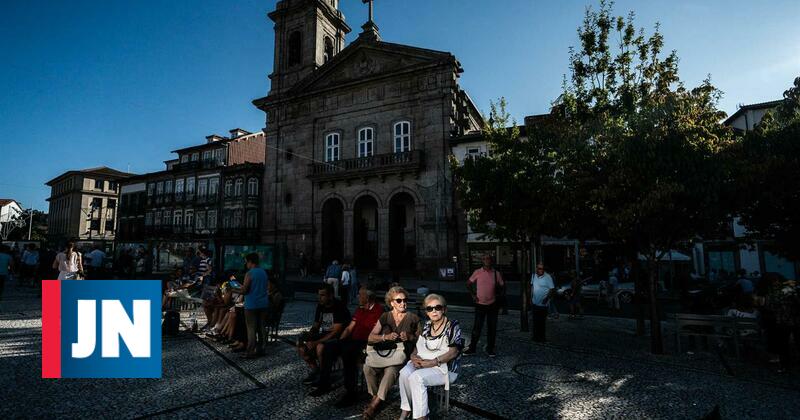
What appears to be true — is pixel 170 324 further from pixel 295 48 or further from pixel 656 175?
pixel 295 48

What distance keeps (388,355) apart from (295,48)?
32.7m

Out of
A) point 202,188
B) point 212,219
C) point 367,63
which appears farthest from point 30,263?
point 202,188

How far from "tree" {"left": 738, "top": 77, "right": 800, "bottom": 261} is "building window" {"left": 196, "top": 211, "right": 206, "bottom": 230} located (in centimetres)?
3884

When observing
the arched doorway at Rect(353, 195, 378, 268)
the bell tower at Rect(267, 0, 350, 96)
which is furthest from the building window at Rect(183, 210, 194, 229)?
the arched doorway at Rect(353, 195, 378, 268)

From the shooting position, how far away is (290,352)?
23.2ft

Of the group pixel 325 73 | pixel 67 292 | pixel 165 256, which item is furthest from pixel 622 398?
pixel 325 73

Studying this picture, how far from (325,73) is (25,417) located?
28260mm

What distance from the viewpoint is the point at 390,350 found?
4.46 metres

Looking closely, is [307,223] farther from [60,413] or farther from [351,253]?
[60,413]

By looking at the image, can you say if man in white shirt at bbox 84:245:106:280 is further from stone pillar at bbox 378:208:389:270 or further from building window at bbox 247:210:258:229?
building window at bbox 247:210:258:229

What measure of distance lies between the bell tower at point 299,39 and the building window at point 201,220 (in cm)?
1419

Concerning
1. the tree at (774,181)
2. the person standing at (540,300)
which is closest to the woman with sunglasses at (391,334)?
the person standing at (540,300)

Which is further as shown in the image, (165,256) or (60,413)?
(165,256)

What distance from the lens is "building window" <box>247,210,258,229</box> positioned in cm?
3528
